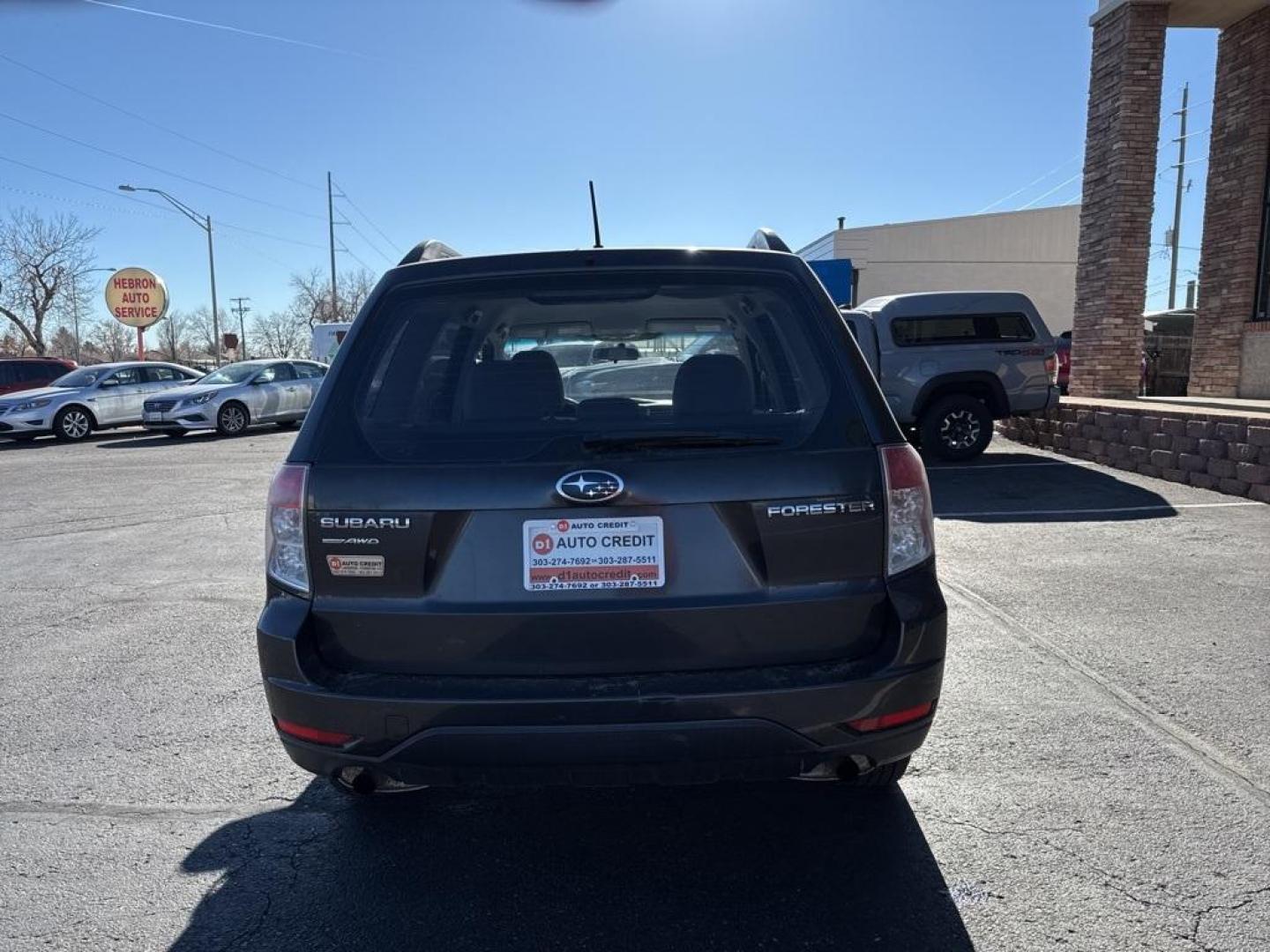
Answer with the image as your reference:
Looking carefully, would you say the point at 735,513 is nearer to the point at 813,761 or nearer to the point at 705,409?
the point at 705,409

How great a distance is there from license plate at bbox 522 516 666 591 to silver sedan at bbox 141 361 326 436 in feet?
51.7

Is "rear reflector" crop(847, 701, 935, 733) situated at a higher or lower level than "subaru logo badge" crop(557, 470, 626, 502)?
lower

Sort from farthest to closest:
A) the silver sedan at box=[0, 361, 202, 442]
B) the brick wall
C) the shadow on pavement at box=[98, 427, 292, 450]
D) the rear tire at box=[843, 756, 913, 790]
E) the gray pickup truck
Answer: the silver sedan at box=[0, 361, 202, 442], the shadow on pavement at box=[98, 427, 292, 450], the gray pickup truck, the brick wall, the rear tire at box=[843, 756, 913, 790]

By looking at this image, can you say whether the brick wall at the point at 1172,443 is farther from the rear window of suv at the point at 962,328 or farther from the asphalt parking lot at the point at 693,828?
the asphalt parking lot at the point at 693,828

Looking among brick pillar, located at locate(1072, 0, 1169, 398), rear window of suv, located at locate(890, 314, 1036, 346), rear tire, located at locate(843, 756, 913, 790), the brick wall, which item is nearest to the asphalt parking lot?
rear tire, located at locate(843, 756, 913, 790)

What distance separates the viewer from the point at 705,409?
2445 mm

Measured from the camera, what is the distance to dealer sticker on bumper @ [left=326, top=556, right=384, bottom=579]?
7.40ft

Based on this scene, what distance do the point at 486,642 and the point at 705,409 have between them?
2.82ft

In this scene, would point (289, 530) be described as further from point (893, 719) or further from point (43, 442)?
point (43, 442)

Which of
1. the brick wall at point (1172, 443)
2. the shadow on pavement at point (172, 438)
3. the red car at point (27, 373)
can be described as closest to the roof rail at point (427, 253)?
the brick wall at point (1172, 443)

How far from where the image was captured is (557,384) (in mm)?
2625

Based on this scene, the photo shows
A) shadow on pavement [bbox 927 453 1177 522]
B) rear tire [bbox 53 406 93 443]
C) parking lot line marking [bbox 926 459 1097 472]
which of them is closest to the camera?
shadow on pavement [bbox 927 453 1177 522]

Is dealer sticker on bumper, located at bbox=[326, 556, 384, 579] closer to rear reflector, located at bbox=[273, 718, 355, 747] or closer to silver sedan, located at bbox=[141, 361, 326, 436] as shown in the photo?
rear reflector, located at bbox=[273, 718, 355, 747]

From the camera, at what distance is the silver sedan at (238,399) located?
16766mm
